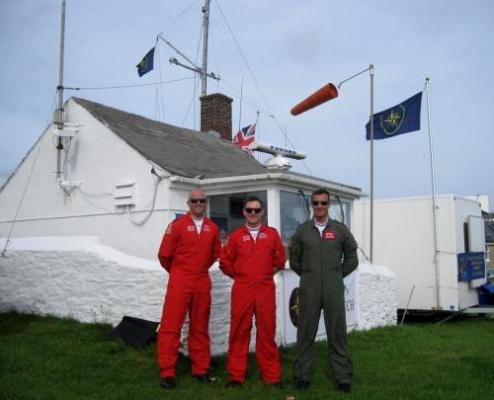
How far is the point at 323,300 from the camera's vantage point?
575 cm

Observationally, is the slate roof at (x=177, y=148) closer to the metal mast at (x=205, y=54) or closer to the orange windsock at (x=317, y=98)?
the orange windsock at (x=317, y=98)

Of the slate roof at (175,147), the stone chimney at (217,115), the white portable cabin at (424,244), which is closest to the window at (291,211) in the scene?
the slate roof at (175,147)

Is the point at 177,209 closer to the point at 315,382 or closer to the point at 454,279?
the point at 315,382

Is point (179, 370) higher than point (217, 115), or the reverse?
point (217, 115)

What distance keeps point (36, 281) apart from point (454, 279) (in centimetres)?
845

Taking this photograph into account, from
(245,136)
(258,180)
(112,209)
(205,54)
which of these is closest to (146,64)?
(245,136)

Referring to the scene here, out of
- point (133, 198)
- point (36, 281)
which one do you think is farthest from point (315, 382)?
point (36, 281)

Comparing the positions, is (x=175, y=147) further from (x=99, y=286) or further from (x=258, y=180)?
(x=99, y=286)

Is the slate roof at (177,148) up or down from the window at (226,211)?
up

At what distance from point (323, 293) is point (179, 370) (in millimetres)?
1969

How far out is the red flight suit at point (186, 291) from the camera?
19.2ft

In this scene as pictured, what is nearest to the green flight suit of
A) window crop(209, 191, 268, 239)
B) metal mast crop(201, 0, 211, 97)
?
window crop(209, 191, 268, 239)

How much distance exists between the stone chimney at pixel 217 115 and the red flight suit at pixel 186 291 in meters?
9.24

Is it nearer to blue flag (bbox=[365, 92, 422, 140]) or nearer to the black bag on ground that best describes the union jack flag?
blue flag (bbox=[365, 92, 422, 140])
